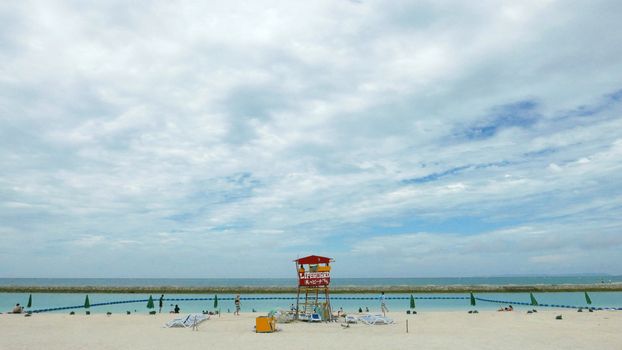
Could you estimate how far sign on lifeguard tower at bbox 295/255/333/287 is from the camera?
31688mm

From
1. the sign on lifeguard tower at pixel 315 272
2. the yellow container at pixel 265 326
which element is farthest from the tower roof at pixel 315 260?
the yellow container at pixel 265 326

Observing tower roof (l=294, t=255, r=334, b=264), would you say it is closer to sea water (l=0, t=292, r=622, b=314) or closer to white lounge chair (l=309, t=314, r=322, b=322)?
white lounge chair (l=309, t=314, r=322, b=322)

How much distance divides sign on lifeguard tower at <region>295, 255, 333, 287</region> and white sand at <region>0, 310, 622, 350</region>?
13.0 feet

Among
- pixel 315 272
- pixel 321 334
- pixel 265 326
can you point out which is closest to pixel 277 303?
pixel 315 272

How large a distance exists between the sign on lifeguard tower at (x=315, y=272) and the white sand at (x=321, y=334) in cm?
396

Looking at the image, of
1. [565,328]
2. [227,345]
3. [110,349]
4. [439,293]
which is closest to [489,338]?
[565,328]

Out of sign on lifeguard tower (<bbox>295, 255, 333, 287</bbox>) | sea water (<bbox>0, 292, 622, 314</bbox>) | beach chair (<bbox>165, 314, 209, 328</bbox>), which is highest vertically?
sign on lifeguard tower (<bbox>295, 255, 333, 287</bbox>)

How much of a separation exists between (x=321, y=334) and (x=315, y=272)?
899 centimetres

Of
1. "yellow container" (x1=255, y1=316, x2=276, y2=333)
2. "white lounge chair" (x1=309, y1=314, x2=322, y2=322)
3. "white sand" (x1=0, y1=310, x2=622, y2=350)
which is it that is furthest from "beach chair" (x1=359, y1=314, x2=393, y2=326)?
"yellow container" (x1=255, y1=316, x2=276, y2=333)

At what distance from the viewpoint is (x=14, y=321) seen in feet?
93.1

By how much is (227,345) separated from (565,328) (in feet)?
64.5

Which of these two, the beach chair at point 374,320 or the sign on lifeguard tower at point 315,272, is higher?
the sign on lifeguard tower at point 315,272

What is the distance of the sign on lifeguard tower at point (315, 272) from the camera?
1248 inches

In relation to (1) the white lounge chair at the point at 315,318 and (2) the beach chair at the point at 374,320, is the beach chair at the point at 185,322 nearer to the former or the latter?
(1) the white lounge chair at the point at 315,318
